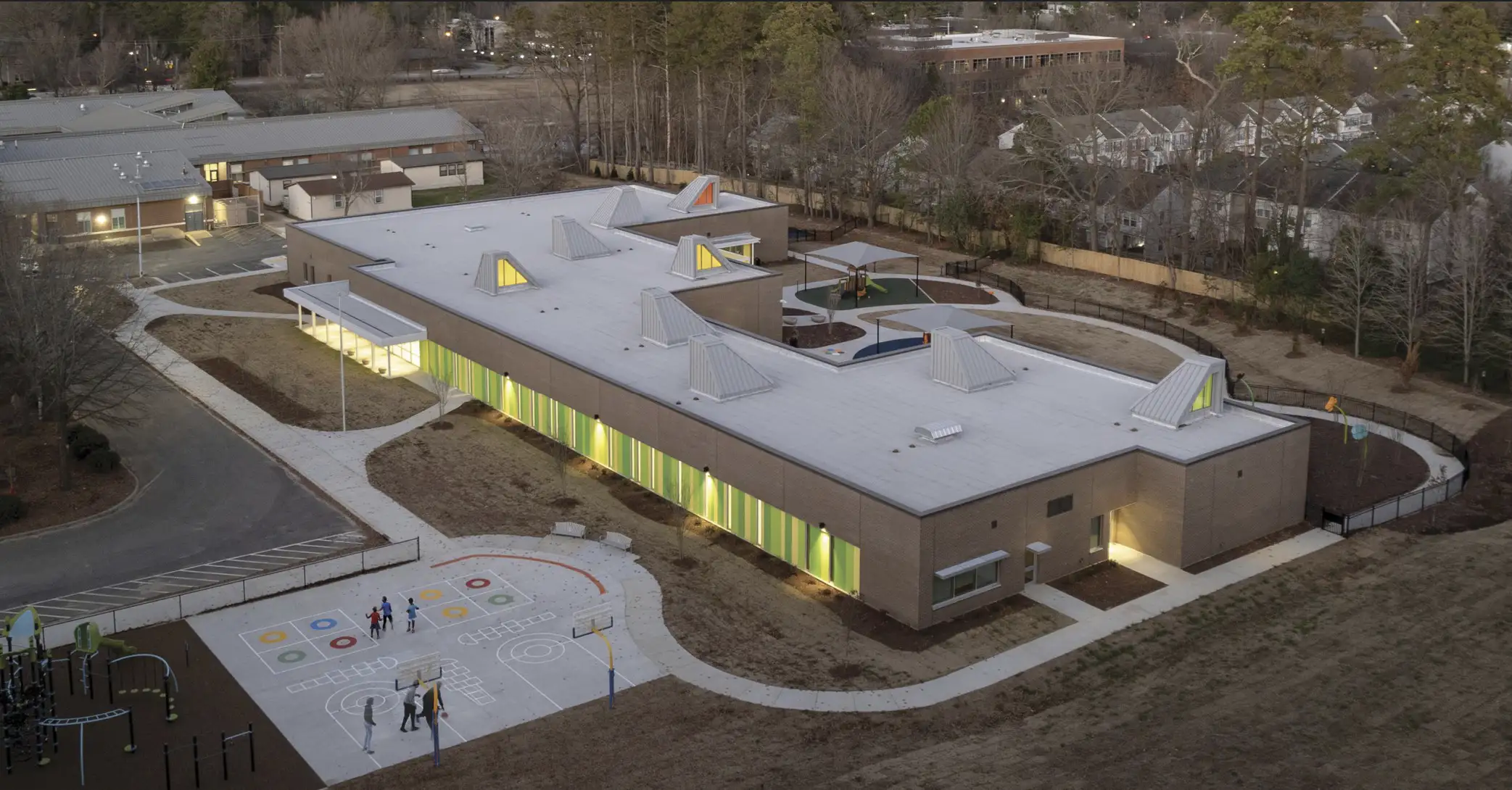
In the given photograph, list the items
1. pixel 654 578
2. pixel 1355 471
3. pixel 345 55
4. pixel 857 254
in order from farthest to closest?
pixel 345 55
pixel 857 254
pixel 1355 471
pixel 654 578

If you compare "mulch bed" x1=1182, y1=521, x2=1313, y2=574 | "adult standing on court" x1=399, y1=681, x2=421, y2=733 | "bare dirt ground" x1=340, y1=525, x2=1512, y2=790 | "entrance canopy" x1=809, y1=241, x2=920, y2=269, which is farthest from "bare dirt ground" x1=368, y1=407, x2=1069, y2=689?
"entrance canopy" x1=809, y1=241, x2=920, y2=269

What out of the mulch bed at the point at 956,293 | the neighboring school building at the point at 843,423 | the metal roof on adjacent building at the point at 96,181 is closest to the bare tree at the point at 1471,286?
the neighboring school building at the point at 843,423

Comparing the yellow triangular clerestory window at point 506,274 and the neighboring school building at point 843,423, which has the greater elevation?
the yellow triangular clerestory window at point 506,274

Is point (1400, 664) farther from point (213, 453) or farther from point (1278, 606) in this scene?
point (213, 453)

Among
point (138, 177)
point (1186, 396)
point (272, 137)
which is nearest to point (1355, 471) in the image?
point (1186, 396)

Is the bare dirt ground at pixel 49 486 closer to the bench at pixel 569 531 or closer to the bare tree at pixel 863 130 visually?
the bench at pixel 569 531

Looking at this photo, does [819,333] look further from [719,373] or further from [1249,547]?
[1249,547]

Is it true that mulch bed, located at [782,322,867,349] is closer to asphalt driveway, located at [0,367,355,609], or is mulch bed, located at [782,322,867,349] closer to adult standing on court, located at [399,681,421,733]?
asphalt driveway, located at [0,367,355,609]
